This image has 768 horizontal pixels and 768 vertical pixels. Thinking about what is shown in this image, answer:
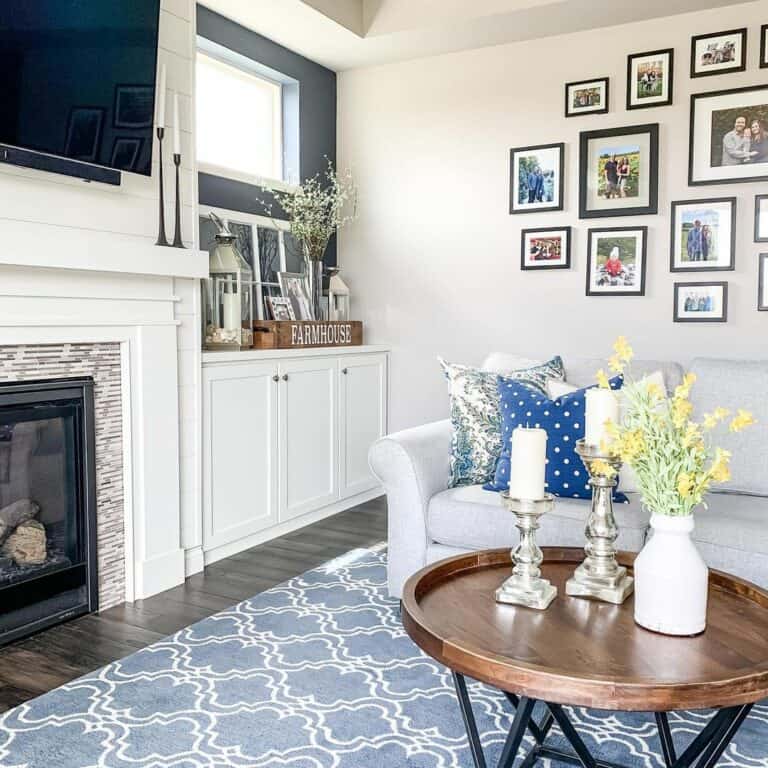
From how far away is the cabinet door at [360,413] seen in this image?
4117mm

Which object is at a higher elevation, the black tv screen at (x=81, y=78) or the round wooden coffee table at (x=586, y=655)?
the black tv screen at (x=81, y=78)

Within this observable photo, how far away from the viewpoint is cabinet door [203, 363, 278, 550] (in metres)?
3.22

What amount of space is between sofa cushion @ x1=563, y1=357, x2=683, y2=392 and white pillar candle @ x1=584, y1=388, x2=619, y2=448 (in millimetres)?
1461

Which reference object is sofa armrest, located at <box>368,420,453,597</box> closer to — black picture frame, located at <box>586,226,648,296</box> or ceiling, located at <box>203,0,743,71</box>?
black picture frame, located at <box>586,226,648,296</box>

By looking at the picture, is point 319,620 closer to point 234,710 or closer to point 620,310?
point 234,710

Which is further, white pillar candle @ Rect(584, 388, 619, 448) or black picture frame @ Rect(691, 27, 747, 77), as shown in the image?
black picture frame @ Rect(691, 27, 747, 77)

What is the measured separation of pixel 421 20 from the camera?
12.5 feet

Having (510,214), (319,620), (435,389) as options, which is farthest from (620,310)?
(319,620)

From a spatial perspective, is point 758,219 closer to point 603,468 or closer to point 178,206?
point 603,468

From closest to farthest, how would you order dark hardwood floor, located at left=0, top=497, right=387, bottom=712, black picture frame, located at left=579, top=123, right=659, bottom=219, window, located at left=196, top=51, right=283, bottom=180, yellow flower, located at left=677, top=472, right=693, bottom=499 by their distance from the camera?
yellow flower, located at left=677, top=472, right=693, bottom=499, dark hardwood floor, located at left=0, top=497, right=387, bottom=712, black picture frame, located at left=579, top=123, right=659, bottom=219, window, located at left=196, top=51, right=283, bottom=180

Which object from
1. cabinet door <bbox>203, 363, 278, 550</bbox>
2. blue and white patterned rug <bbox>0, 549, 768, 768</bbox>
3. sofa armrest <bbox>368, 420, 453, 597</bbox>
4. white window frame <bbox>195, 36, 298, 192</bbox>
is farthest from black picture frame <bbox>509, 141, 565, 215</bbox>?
blue and white patterned rug <bbox>0, 549, 768, 768</bbox>

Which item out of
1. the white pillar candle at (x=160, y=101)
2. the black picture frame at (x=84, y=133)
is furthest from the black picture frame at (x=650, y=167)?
the black picture frame at (x=84, y=133)

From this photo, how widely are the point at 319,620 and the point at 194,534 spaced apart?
2.55 feet

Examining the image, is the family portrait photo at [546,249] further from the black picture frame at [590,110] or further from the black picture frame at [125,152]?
the black picture frame at [125,152]
